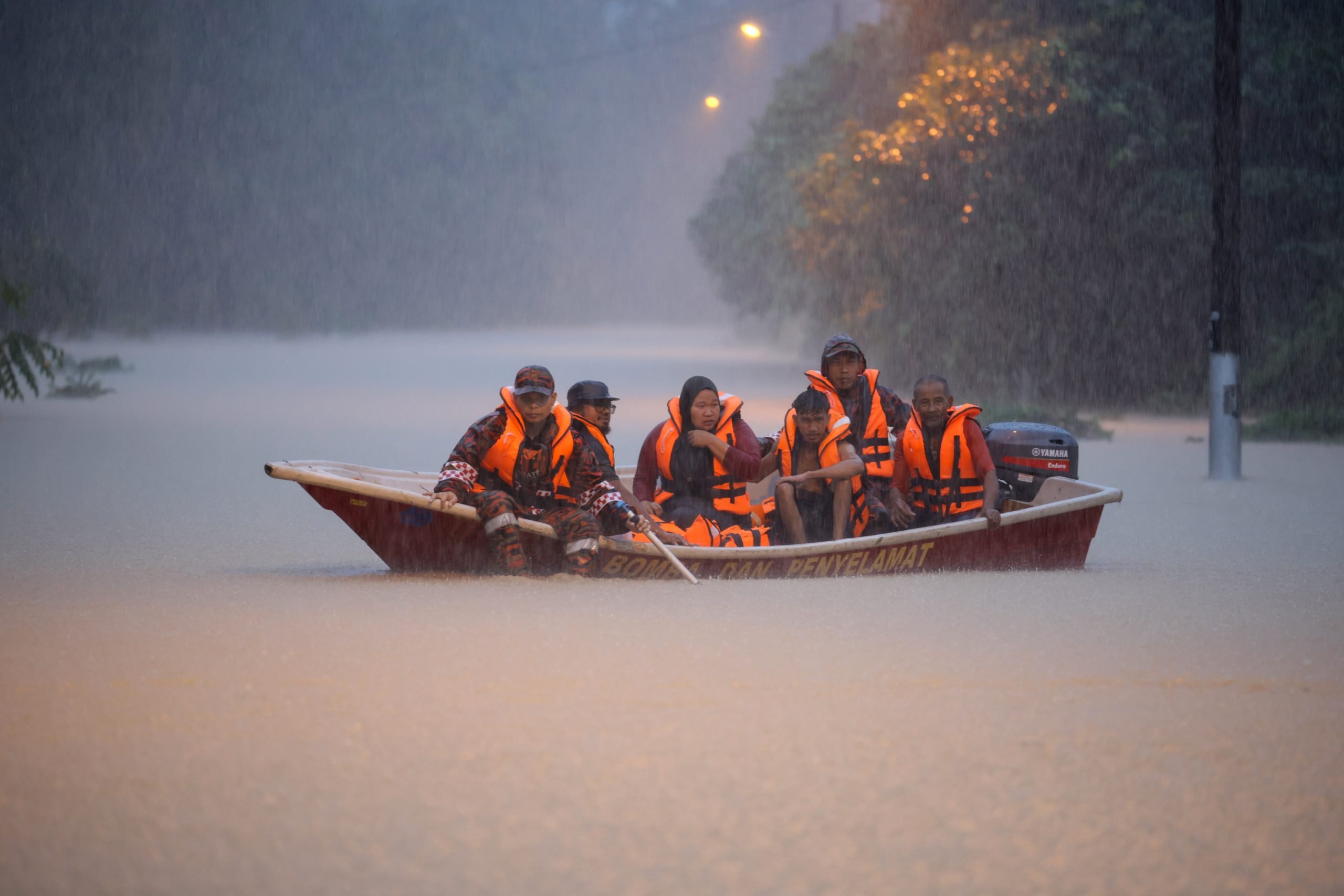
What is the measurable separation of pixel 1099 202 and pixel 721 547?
63.4 feet

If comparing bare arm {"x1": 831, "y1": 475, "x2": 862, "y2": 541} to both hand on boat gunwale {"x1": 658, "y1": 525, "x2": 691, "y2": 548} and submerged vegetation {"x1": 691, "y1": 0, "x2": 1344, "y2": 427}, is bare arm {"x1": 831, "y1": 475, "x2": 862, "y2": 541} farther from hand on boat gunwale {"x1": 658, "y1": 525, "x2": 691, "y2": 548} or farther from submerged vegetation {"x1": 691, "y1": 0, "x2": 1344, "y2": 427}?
submerged vegetation {"x1": 691, "y1": 0, "x2": 1344, "y2": 427}

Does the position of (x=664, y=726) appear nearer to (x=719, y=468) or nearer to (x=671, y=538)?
(x=671, y=538)

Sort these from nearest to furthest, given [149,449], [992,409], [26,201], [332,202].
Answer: [149,449] < [992,409] < [26,201] < [332,202]

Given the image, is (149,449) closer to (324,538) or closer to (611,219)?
(324,538)

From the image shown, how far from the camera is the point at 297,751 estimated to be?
5.05 metres

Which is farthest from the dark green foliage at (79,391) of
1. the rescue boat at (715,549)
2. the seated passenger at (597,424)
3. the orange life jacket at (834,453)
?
the orange life jacket at (834,453)

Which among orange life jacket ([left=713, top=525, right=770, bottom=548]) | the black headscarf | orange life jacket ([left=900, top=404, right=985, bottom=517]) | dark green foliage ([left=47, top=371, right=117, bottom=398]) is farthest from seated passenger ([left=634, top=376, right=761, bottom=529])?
dark green foliage ([left=47, top=371, right=117, bottom=398])

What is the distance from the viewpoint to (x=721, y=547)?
8.21 meters

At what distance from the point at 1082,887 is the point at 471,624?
151 inches

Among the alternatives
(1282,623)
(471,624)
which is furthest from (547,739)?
(1282,623)

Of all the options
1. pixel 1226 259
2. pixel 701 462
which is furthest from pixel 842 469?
pixel 1226 259

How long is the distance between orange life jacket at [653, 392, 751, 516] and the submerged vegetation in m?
17.4

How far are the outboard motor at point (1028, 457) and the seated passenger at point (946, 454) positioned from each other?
2.37 feet

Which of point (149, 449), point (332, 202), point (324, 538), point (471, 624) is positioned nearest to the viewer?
point (471, 624)
